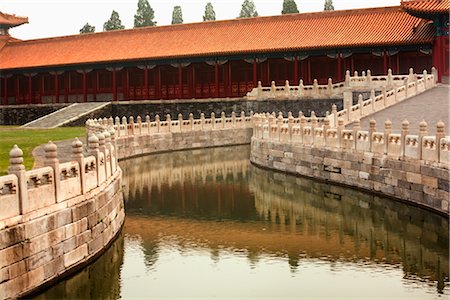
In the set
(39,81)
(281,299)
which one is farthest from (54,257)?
(39,81)

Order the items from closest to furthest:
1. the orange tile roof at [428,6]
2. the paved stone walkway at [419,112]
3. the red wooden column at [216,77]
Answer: the paved stone walkway at [419,112] < the orange tile roof at [428,6] < the red wooden column at [216,77]

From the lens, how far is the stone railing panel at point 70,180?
1371 centimetres

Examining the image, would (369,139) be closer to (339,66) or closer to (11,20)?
(339,66)

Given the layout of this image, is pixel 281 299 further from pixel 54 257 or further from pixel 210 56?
pixel 210 56

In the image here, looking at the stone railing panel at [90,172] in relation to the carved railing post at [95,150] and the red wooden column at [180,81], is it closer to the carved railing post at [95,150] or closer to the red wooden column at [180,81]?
the carved railing post at [95,150]

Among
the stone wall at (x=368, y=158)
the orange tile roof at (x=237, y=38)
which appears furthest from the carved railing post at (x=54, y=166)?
the orange tile roof at (x=237, y=38)

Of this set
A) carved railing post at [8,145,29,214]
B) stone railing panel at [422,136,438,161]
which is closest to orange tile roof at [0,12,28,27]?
stone railing panel at [422,136,438,161]

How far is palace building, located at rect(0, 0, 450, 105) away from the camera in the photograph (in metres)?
46.6

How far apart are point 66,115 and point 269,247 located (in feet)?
124

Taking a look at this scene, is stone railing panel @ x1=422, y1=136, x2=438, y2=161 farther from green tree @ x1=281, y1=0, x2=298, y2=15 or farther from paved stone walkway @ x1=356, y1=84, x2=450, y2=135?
green tree @ x1=281, y1=0, x2=298, y2=15

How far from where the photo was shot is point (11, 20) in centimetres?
6731

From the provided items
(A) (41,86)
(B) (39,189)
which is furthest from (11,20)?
(B) (39,189)

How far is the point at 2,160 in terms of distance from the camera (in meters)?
21.6

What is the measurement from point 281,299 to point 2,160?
40.0 ft
